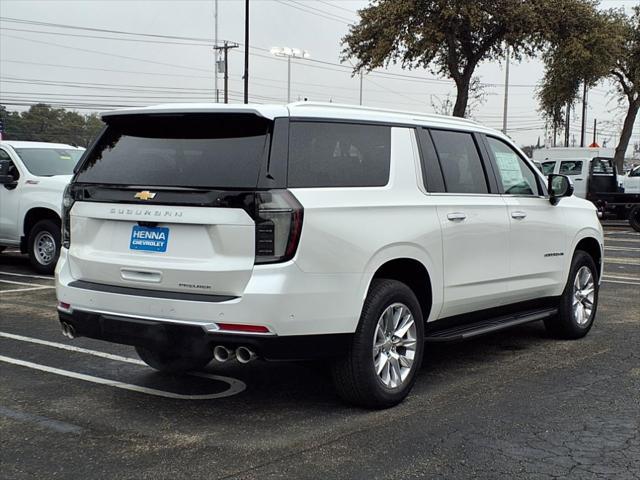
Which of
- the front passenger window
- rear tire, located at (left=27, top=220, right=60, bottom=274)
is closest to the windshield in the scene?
the front passenger window

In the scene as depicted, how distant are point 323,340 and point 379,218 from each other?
33.7 inches

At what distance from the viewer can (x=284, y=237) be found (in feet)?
13.6

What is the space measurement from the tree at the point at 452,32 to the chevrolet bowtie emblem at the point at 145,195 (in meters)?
25.0

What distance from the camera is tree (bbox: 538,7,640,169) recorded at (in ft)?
93.8

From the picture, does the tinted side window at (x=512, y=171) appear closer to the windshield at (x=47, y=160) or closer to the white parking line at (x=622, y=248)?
the windshield at (x=47, y=160)

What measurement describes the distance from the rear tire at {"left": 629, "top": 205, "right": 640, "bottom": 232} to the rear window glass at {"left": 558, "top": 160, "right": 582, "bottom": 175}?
3668mm

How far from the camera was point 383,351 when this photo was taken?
472cm

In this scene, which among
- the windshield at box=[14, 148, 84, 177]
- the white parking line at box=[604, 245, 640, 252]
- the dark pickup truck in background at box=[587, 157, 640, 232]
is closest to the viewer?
the windshield at box=[14, 148, 84, 177]

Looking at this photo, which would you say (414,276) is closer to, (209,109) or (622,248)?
(209,109)

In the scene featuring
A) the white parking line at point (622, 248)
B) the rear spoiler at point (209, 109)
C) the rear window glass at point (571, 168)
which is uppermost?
the rear window glass at point (571, 168)

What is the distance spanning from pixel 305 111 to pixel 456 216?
4.74 ft

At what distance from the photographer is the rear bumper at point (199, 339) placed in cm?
414

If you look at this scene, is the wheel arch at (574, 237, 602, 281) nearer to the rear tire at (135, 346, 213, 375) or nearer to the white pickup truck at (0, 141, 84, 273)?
the rear tire at (135, 346, 213, 375)

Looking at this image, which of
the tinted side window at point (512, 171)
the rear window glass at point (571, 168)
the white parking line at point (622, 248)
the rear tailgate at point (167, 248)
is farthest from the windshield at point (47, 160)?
the rear window glass at point (571, 168)
